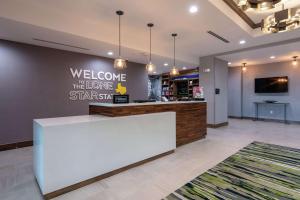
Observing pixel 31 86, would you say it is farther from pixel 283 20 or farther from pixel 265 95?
pixel 265 95

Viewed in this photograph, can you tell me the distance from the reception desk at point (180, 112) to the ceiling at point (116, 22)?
6.38 feet

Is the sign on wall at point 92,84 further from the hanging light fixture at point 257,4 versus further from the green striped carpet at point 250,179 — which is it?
the hanging light fixture at point 257,4

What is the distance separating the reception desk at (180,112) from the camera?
3.15 meters

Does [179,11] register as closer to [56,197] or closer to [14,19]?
[14,19]

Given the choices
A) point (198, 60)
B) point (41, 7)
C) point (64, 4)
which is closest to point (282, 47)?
point (198, 60)

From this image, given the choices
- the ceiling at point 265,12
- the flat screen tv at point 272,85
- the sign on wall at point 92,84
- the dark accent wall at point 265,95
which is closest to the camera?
the ceiling at point 265,12

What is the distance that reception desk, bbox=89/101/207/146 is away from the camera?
10.3 feet

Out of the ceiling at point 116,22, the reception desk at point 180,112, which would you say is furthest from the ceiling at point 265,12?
the reception desk at point 180,112

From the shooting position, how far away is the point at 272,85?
331 inches

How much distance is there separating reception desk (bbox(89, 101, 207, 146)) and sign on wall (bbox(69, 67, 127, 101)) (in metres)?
2.00

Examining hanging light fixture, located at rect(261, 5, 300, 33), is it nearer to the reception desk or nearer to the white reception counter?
the reception desk

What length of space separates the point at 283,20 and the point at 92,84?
5.25 m

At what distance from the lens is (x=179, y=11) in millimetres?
3564

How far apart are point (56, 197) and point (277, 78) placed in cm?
992
